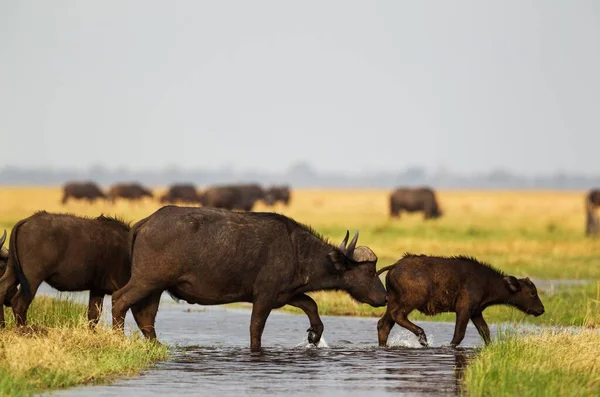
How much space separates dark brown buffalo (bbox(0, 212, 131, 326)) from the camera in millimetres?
15719

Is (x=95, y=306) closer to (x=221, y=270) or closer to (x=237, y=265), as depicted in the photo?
(x=221, y=270)

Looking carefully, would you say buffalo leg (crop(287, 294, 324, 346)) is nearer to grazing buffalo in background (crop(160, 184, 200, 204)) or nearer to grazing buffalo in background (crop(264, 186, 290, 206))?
grazing buffalo in background (crop(264, 186, 290, 206))

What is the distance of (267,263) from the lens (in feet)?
53.9

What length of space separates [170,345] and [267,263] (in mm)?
1652

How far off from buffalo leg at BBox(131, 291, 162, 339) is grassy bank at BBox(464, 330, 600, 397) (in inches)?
169

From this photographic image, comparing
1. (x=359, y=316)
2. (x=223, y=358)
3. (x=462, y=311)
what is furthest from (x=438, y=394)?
(x=359, y=316)

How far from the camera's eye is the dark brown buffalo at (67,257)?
51.6ft

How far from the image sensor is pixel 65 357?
13.2 m

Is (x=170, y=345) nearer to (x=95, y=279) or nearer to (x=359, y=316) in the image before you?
(x=95, y=279)

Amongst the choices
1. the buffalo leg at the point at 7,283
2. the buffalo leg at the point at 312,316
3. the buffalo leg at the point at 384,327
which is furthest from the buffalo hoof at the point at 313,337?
the buffalo leg at the point at 7,283

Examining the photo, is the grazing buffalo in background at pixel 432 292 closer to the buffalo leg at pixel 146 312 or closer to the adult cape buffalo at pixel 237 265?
the adult cape buffalo at pixel 237 265

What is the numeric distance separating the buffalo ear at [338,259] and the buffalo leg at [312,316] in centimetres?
61

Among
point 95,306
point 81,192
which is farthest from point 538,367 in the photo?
point 81,192

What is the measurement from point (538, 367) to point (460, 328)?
3.73m
